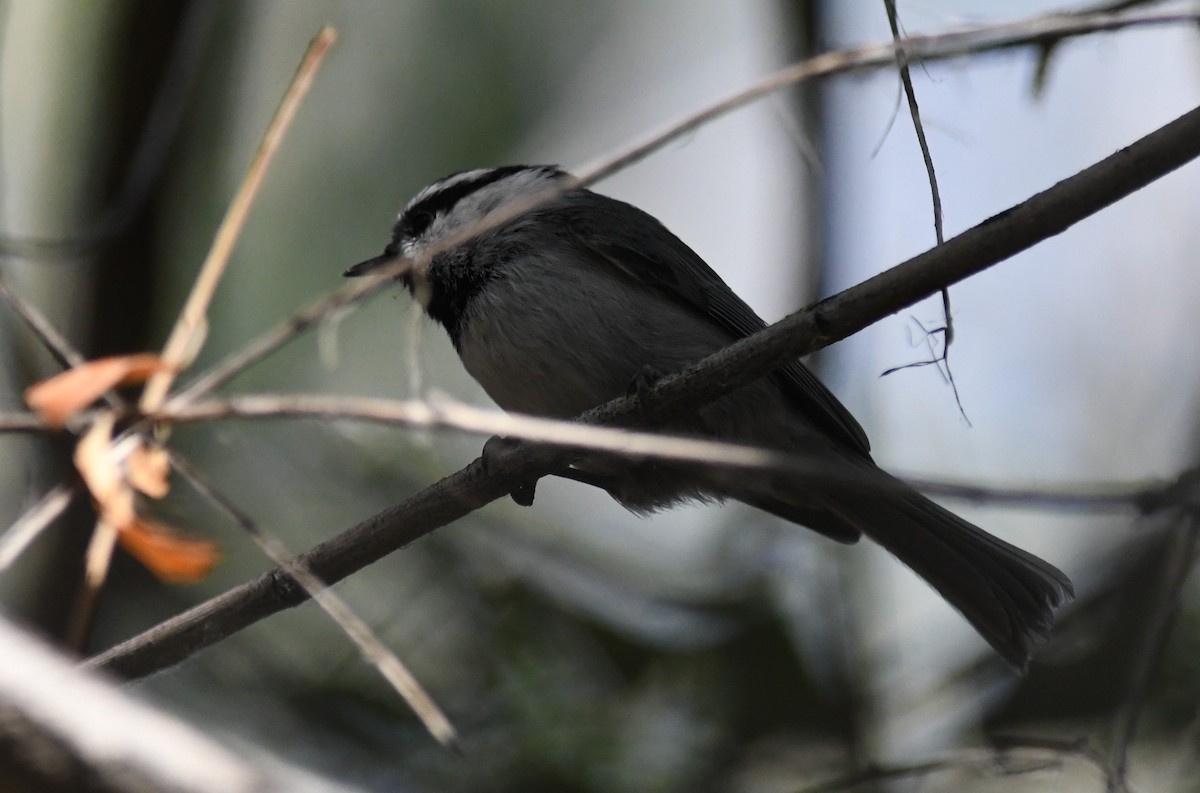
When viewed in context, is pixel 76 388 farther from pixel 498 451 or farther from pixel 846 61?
pixel 846 61

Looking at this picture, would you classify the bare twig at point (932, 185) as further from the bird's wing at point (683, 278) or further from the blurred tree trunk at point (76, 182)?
the blurred tree trunk at point (76, 182)

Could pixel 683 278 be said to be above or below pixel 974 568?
above


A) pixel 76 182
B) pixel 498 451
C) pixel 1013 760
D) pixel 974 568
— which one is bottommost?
pixel 1013 760

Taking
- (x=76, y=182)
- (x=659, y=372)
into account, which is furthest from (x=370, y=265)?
(x=76, y=182)

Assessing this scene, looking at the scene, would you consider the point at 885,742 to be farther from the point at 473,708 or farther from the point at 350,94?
the point at 350,94

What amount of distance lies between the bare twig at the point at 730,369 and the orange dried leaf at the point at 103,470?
0.97 ft

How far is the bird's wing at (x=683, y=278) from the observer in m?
3.21

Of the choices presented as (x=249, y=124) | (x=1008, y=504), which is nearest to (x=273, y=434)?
(x=249, y=124)

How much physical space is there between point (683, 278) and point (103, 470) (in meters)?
2.01

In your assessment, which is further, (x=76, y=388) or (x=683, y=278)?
(x=683, y=278)

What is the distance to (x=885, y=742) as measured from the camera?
4016mm

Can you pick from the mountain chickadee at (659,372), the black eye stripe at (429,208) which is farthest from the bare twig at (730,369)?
the black eye stripe at (429,208)

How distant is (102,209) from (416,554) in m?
1.77

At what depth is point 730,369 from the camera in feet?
6.72
